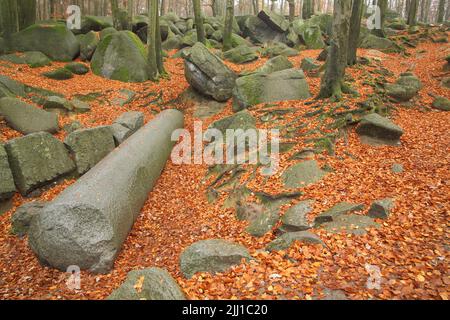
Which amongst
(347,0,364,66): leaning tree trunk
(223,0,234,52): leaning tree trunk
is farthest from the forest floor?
(223,0,234,52): leaning tree trunk

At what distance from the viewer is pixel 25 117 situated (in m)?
10.7

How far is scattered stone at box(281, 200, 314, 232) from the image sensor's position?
6199 mm

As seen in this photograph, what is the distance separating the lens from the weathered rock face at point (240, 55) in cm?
1955

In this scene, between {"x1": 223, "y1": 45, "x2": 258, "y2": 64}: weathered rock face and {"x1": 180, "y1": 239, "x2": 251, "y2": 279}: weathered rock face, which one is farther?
{"x1": 223, "y1": 45, "x2": 258, "y2": 64}: weathered rock face

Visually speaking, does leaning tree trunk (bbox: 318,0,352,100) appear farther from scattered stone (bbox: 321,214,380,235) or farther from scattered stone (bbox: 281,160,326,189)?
scattered stone (bbox: 321,214,380,235)

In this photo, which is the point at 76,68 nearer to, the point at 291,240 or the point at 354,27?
the point at 354,27

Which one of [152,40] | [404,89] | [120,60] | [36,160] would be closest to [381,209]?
[404,89]

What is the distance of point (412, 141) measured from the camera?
361 inches

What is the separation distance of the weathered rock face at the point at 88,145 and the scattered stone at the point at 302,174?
18.9 ft

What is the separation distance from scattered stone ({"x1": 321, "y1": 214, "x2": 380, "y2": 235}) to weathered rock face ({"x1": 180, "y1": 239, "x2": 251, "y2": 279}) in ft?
5.61

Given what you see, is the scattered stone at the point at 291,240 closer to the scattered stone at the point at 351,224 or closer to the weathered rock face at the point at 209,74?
the scattered stone at the point at 351,224

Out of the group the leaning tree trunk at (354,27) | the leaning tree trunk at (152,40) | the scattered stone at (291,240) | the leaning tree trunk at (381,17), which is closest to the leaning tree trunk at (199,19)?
the leaning tree trunk at (152,40)
